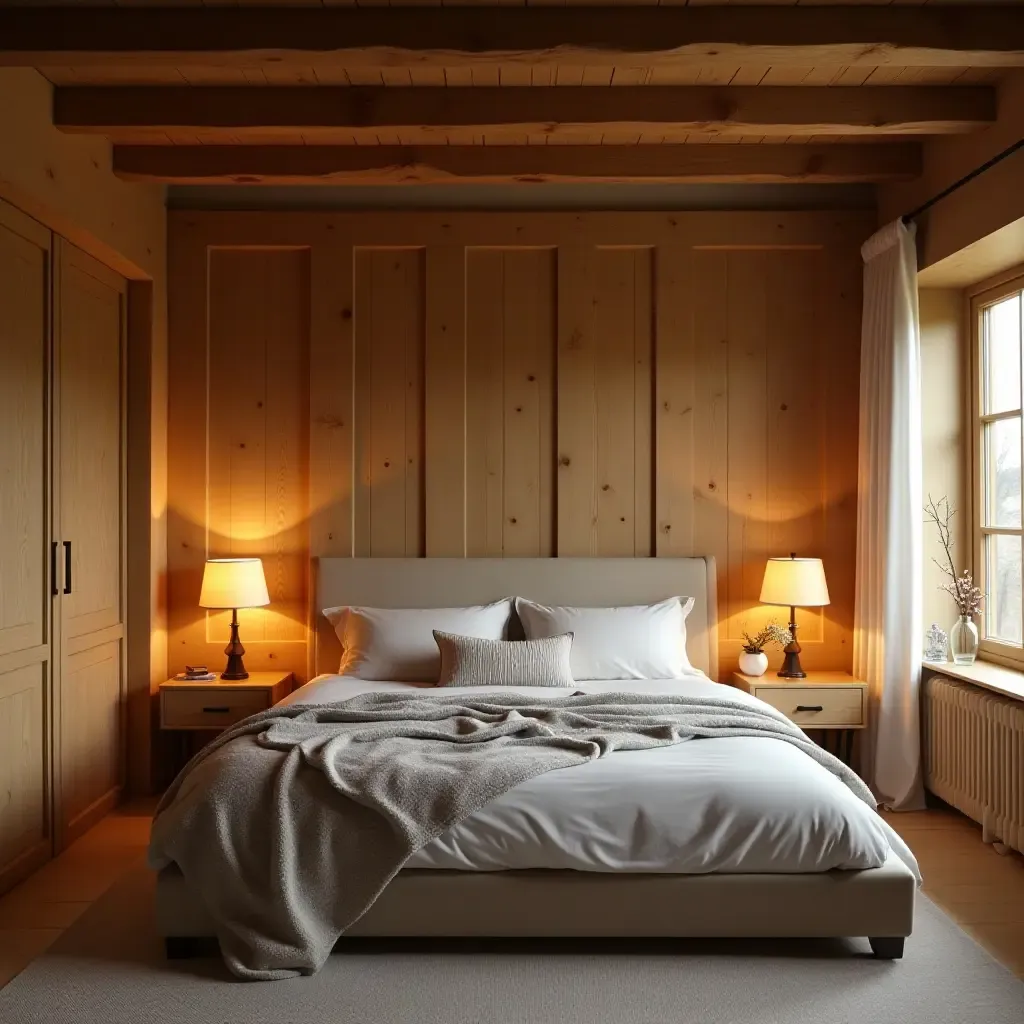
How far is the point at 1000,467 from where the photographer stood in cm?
443

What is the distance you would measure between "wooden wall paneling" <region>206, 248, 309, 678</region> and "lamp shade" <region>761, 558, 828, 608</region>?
2.20 meters

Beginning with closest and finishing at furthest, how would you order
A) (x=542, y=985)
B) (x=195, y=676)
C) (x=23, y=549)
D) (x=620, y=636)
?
(x=542, y=985) → (x=23, y=549) → (x=620, y=636) → (x=195, y=676)

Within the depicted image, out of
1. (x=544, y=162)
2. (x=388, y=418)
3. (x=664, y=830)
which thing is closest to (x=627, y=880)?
(x=664, y=830)

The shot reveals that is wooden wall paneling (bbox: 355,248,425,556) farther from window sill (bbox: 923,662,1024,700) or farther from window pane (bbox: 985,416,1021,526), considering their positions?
window pane (bbox: 985,416,1021,526)

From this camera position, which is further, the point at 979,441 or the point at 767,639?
the point at 767,639

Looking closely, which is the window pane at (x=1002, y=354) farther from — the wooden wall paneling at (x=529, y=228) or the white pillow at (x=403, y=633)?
the white pillow at (x=403, y=633)

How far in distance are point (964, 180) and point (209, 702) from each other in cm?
381

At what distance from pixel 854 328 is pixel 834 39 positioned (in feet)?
6.28

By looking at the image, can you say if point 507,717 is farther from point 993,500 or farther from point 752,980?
point 993,500

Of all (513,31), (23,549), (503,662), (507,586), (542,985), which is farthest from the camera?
(507,586)

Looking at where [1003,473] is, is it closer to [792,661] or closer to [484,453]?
[792,661]

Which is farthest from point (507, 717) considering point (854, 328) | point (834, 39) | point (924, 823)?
point (854, 328)

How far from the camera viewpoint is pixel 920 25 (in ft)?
10.8

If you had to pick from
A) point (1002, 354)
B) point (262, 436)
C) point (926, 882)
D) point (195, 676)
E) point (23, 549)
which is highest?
point (1002, 354)
